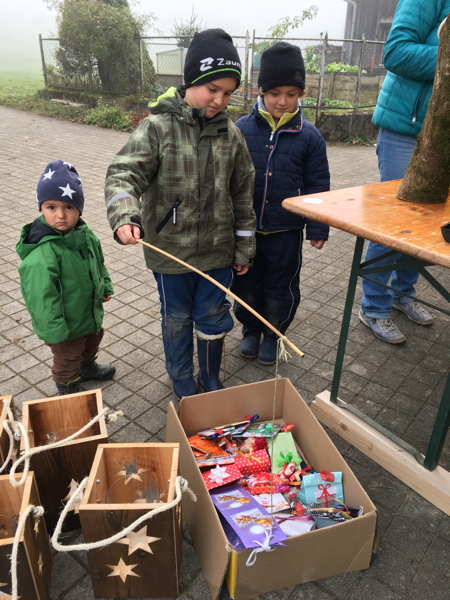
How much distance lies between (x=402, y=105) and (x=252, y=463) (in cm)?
236

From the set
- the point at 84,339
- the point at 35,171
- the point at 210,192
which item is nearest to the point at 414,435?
the point at 210,192

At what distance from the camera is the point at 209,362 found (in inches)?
107

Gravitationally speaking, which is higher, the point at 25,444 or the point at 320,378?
the point at 25,444

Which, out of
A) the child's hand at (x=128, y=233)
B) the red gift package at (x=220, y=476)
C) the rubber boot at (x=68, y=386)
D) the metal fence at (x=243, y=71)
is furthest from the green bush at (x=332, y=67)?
the red gift package at (x=220, y=476)

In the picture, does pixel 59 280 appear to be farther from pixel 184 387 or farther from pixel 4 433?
pixel 184 387

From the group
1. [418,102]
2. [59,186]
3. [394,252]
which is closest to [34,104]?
[59,186]

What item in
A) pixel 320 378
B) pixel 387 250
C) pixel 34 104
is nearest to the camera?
pixel 320 378

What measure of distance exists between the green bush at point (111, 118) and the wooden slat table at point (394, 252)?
35.7 feet

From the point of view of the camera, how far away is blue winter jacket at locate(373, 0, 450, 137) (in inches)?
103

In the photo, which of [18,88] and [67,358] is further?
[18,88]

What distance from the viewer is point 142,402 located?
275cm

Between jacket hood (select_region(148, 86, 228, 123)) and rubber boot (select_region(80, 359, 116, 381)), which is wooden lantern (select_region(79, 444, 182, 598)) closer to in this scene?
rubber boot (select_region(80, 359, 116, 381))

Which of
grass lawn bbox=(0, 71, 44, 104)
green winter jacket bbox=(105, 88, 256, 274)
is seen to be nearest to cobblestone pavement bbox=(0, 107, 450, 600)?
green winter jacket bbox=(105, 88, 256, 274)

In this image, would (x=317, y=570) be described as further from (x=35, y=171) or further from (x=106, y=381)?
(x=35, y=171)
